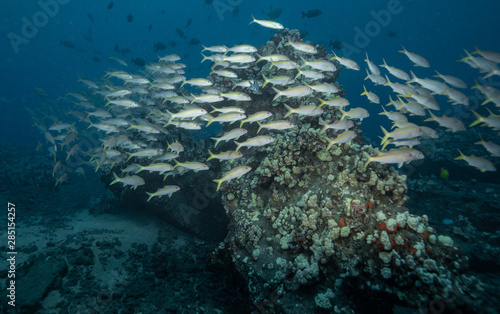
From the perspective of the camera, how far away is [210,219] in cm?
785

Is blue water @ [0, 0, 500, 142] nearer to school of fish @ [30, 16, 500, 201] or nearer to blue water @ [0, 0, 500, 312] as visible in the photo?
blue water @ [0, 0, 500, 312]

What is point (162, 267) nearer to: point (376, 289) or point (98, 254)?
point (98, 254)

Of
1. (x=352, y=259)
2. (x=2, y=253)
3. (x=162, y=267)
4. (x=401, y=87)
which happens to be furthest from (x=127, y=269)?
(x=401, y=87)

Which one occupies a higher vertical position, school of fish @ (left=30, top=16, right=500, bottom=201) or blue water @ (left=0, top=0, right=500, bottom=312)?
blue water @ (left=0, top=0, right=500, bottom=312)

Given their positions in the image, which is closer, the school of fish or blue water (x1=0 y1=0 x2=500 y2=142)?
the school of fish

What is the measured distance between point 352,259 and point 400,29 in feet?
462

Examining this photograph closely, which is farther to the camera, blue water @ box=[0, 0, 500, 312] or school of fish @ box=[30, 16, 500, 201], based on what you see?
blue water @ box=[0, 0, 500, 312]

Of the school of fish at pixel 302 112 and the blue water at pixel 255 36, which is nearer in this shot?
the school of fish at pixel 302 112

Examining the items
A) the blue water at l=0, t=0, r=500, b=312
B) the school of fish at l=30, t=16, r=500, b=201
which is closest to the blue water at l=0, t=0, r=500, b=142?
the blue water at l=0, t=0, r=500, b=312

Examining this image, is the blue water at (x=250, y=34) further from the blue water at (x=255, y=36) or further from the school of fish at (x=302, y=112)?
the school of fish at (x=302, y=112)

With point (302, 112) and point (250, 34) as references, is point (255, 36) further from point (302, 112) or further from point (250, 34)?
point (302, 112)

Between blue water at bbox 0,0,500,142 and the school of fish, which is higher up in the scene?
blue water at bbox 0,0,500,142

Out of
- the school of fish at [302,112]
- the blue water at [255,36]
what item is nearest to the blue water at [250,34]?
the blue water at [255,36]

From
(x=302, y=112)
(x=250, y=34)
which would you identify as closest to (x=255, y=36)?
(x=250, y=34)
